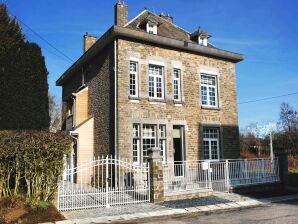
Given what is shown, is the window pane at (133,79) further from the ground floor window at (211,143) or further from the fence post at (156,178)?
the fence post at (156,178)

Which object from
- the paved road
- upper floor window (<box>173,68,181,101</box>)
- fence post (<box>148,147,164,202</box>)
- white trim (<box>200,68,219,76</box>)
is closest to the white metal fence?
fence post (<box>148,147,164,202</box>)

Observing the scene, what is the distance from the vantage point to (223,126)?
1853 cm

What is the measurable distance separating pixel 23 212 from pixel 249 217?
6.39 metres

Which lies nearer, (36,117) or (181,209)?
(181,209)

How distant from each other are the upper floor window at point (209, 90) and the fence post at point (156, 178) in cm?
735

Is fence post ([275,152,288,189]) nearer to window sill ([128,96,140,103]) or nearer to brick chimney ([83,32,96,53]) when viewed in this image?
window sill ([128,96,140,103])

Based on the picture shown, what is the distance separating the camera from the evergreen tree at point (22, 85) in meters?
14.2

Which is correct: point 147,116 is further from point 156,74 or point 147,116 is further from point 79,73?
point 79,73

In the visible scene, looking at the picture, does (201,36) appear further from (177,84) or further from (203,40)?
(177,84)

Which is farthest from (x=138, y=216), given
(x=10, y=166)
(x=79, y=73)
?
(x=79, y=73)

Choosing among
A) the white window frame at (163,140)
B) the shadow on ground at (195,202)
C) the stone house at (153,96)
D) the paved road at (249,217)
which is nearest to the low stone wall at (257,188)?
the shadow on ground at (195,202)

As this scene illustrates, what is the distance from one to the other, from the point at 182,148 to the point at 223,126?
3.21 meters

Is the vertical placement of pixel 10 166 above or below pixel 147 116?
below

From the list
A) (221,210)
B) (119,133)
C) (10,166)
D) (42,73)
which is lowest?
(221,210)
